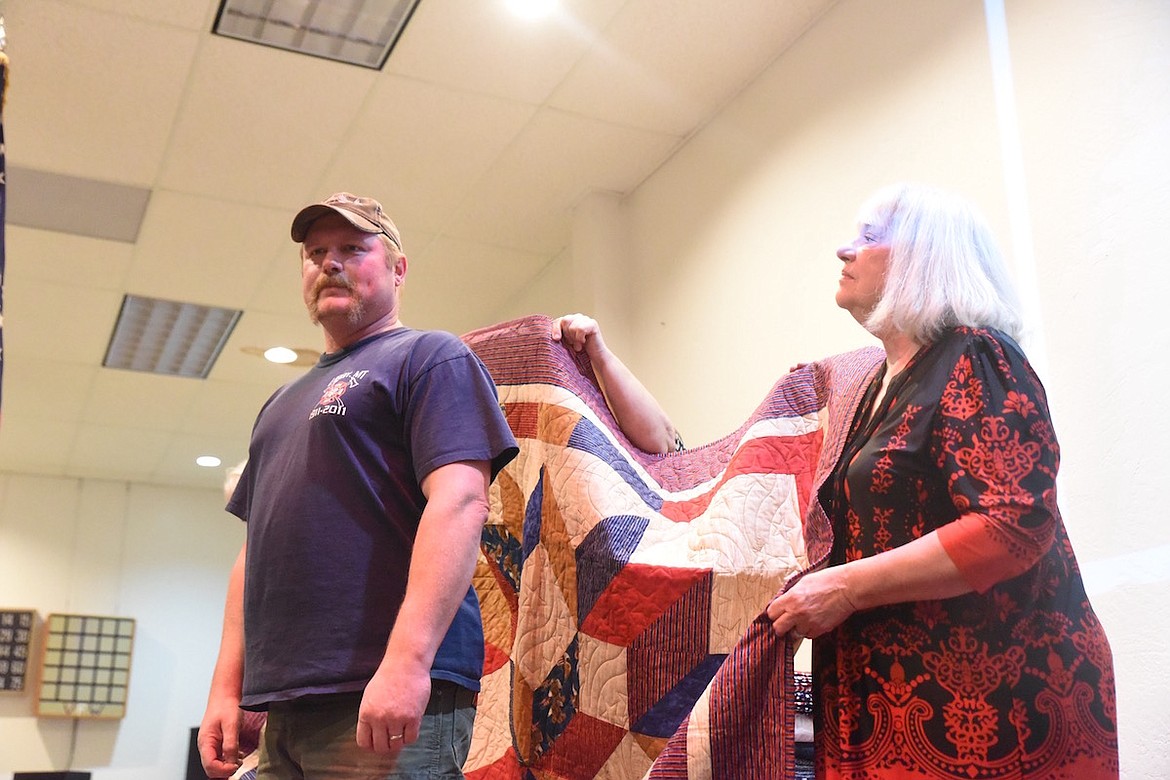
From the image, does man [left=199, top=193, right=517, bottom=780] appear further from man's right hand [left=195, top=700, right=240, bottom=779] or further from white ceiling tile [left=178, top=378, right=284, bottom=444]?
white ceiling tile [left=178, top=378, right=284, bottom=444]

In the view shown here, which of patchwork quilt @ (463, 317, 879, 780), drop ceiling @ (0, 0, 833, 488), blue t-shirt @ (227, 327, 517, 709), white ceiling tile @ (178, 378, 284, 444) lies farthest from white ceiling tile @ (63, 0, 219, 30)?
white ceiling tile @ (178, 378, 284, 444)

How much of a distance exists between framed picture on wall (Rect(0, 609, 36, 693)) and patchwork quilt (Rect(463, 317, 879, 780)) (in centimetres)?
633

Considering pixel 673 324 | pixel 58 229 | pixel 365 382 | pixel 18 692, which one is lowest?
pixel 18 692

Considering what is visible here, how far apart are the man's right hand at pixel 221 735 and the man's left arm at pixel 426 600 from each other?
0.37 meters

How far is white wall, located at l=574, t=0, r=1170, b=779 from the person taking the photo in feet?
5.82

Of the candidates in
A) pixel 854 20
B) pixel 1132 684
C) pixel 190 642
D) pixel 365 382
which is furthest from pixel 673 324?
pixel 190 642

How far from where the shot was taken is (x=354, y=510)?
4.28ft

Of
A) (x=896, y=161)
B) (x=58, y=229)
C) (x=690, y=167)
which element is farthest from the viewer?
(x=58, y=229)

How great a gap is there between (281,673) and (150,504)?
707 centimetres

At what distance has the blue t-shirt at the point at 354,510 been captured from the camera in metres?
1.25

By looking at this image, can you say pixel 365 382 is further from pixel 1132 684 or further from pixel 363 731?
pixel 1132 684

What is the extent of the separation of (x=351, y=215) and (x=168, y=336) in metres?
3.74

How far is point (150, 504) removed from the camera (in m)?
7.77

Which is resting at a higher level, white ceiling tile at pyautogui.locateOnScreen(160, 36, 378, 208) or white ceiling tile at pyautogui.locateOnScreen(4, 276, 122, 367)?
white ceiling tile at pyautogui.locateOnScreen(160, 36, 378, 208)
